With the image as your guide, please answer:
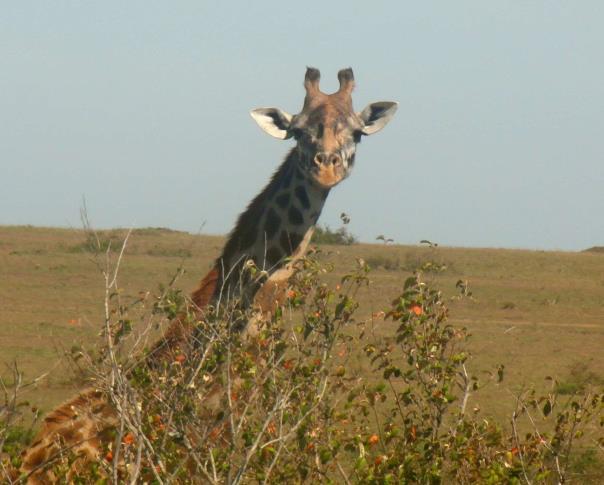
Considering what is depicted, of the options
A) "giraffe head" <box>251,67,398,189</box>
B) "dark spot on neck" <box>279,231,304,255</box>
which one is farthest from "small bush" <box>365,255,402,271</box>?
"dark spot on neck" <box>279,231,304,255</box>

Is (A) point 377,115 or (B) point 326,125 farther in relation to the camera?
(A) point 377,115

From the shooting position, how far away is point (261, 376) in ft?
20.1

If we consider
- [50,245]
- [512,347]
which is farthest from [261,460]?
[50,245]

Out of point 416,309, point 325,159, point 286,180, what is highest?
point 325,159

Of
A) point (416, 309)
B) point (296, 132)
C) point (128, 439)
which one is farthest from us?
point (296, 132)

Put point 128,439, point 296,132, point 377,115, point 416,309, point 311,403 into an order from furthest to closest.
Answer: point 377,115, point 296,132, point 416,309, point 128,439, point 311,403

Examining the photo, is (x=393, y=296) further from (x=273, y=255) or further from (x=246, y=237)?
(x=246, y=237)

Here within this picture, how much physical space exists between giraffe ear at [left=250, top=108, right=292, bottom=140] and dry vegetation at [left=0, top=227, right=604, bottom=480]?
1.50m

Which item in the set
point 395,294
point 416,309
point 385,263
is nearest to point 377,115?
point 416,309

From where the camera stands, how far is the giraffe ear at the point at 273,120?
8.50m

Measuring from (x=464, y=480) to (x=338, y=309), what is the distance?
0.99 meters

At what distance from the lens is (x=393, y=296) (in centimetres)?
2286

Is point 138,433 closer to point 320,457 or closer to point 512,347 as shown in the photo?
point 320,457

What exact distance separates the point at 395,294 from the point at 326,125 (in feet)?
49.8
